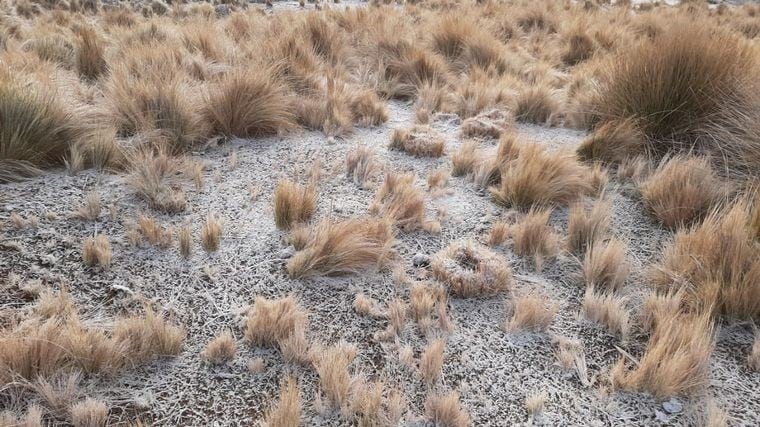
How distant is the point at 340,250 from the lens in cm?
Answer: 249

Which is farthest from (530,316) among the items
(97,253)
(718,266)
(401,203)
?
(97,253)

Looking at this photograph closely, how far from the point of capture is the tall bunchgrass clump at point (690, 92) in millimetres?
3404

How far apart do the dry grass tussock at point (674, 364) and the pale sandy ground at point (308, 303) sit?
0.19 feet

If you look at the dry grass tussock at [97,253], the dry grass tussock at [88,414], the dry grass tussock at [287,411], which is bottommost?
the dry grass tussock at [287,411]

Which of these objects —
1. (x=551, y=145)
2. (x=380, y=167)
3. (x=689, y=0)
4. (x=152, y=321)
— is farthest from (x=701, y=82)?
(x=689, y=0)

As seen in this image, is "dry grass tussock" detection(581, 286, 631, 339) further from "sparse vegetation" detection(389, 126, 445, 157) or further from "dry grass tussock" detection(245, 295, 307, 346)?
"sparse vegetation" detection(389, 126, 445, 157)

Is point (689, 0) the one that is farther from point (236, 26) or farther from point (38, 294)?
point (38, 294)

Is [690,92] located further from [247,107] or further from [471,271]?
[247,107]

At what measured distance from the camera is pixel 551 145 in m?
4.01

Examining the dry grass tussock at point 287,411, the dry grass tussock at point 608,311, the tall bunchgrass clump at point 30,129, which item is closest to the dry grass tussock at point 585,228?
the dry grass tussock at point 608,311

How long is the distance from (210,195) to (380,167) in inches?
44.8

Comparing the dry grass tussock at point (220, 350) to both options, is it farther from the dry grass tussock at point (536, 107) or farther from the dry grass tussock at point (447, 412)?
the dry grass tussock at point (536, 107)

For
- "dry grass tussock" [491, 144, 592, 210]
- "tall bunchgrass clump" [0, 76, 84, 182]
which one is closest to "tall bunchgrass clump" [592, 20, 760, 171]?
"dry grass tussock" [491, 144, 592, 210]

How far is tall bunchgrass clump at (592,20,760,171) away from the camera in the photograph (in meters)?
3.40
